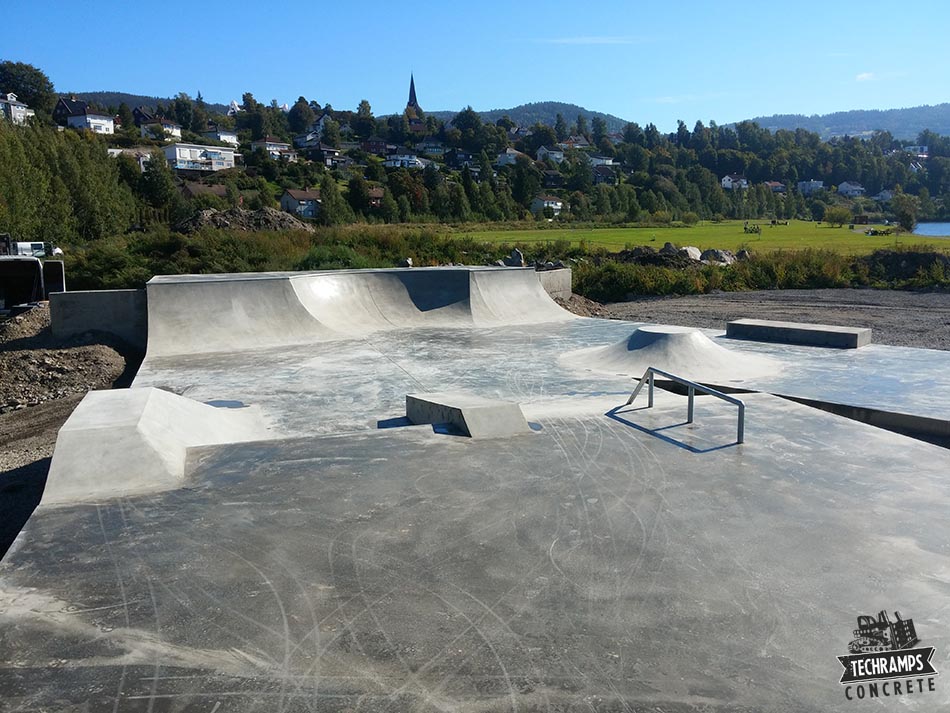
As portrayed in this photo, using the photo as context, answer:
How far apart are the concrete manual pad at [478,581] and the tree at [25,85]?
17587 cm

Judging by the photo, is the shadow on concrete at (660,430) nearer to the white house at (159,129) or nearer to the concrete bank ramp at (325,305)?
the concrete bank ramp at (325,305)

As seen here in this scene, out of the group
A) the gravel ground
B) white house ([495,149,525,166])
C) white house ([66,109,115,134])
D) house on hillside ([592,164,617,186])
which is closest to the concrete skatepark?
the gravel ground

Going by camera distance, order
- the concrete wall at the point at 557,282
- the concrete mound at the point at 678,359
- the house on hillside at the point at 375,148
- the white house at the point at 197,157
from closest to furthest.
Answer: the concrete mound at the point at 678,359 → the concrete wall at the point at 557,282 → the white house at the point at 197,157 → the house on hillside at the point at 375,148

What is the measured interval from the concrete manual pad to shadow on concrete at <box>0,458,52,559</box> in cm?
205

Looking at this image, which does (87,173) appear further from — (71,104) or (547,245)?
(71,104)

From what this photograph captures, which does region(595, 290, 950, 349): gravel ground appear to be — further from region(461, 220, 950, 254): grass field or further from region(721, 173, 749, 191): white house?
region(721, 173, 749, 191): white house

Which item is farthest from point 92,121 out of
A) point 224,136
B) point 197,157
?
point 197,157

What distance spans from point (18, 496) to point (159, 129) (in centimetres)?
15362

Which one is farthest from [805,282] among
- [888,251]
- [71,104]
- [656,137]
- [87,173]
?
[656,137]

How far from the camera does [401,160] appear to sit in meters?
135

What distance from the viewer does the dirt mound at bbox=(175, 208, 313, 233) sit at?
92.3ft

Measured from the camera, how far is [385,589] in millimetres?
3621

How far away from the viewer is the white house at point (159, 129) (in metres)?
143

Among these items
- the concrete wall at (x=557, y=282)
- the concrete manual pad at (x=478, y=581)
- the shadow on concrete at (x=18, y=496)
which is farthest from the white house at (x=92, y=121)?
the concrete manual pad at (x=478, y=581)
